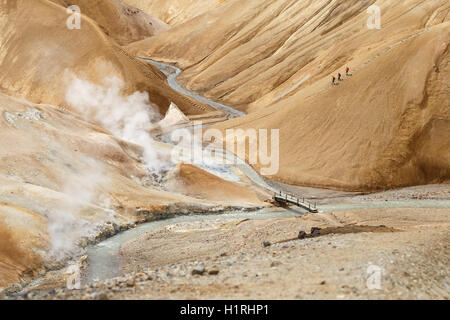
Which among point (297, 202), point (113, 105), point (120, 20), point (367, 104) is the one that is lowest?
point (297, 202)

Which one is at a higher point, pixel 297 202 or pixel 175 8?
pixel 175 8

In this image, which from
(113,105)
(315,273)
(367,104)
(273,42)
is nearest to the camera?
(315,273)

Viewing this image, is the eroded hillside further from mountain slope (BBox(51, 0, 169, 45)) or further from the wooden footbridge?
mountain slope (BBox(51, 0, 169, 45))

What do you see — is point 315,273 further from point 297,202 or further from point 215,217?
point 297,202

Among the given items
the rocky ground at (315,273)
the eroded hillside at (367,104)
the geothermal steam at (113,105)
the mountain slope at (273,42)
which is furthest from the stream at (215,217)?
the mountain slope at (273,42)

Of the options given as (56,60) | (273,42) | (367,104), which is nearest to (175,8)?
(273,42)

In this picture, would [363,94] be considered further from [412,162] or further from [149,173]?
[149,173]

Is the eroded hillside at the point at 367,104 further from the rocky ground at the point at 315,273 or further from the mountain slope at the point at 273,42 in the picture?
the rocky ground at the point at 315,273

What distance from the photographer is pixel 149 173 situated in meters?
36.9

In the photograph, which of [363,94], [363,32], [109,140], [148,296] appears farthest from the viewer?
[363,32]

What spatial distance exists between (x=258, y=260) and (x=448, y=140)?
27370 millimetres

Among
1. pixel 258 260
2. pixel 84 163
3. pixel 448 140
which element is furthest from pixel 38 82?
pixel 258 260

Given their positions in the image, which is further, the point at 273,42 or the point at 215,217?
the point at 273,42

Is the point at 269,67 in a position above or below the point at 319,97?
above
